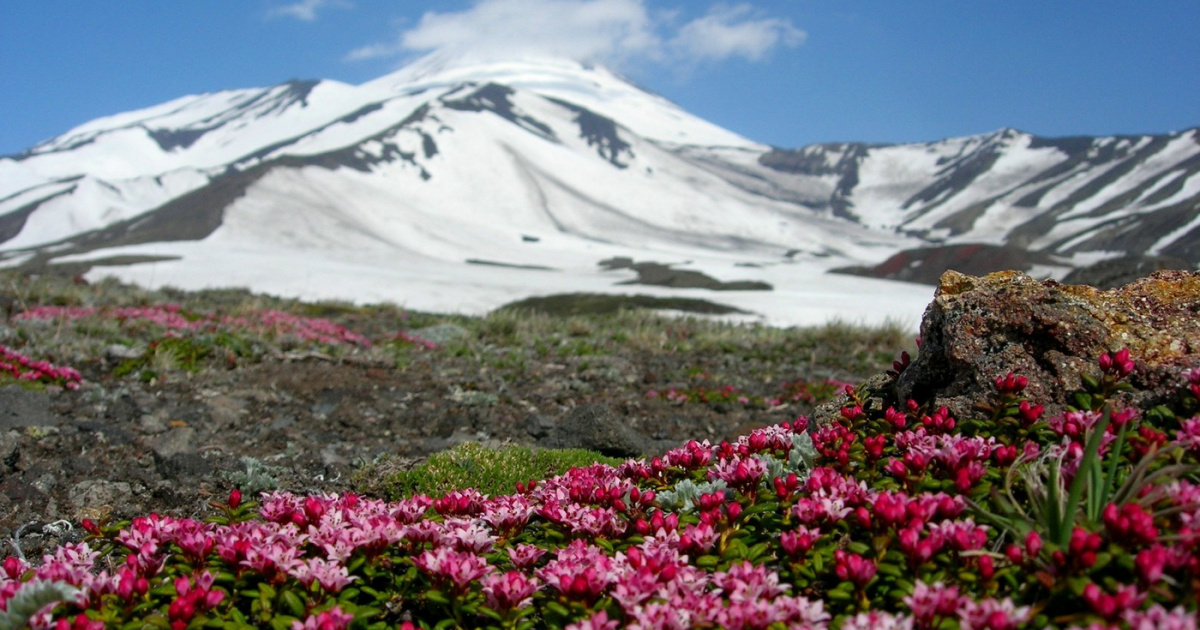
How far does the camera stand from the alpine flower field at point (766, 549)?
7.14 feet

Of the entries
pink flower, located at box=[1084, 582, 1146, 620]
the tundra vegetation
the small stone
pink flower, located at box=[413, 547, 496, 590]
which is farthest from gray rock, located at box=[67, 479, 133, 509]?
pink flower, located at box=[1084, 582, 1146, 620]

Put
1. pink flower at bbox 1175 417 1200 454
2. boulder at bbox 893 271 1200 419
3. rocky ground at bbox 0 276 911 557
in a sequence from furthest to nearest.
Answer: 1. rocky ground at bbox 0 276 911 557
2. boulder at bbox 893 271 1200 419
3. pink flower at bbox 1175 417 1200 454

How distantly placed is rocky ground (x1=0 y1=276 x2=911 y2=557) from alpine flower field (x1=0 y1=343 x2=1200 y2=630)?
118 centimetres

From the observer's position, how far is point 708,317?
20.5 metres

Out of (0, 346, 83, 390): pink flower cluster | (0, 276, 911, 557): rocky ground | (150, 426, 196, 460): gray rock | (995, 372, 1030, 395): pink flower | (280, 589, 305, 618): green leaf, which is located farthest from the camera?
(0, 346, 83, 390): pink flower cluster

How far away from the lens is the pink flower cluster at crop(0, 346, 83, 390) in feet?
26.5

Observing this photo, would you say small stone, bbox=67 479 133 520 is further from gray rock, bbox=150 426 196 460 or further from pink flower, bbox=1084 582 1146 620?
pink flower, bbox=1084 582 1146 620

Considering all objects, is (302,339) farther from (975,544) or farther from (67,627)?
(975,544)

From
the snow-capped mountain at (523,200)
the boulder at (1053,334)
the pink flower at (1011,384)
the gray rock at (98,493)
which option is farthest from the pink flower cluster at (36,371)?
the snow-capped mountain at (523,200)

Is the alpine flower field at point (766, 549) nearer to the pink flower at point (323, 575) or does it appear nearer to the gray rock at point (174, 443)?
the pink flower at point (323, 575)

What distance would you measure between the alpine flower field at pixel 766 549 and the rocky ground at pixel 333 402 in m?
1.18

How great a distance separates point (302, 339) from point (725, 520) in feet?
32.4

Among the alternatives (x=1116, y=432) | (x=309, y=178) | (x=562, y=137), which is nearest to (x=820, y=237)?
(x=562, y=137)

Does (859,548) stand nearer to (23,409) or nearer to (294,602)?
(294,602)
